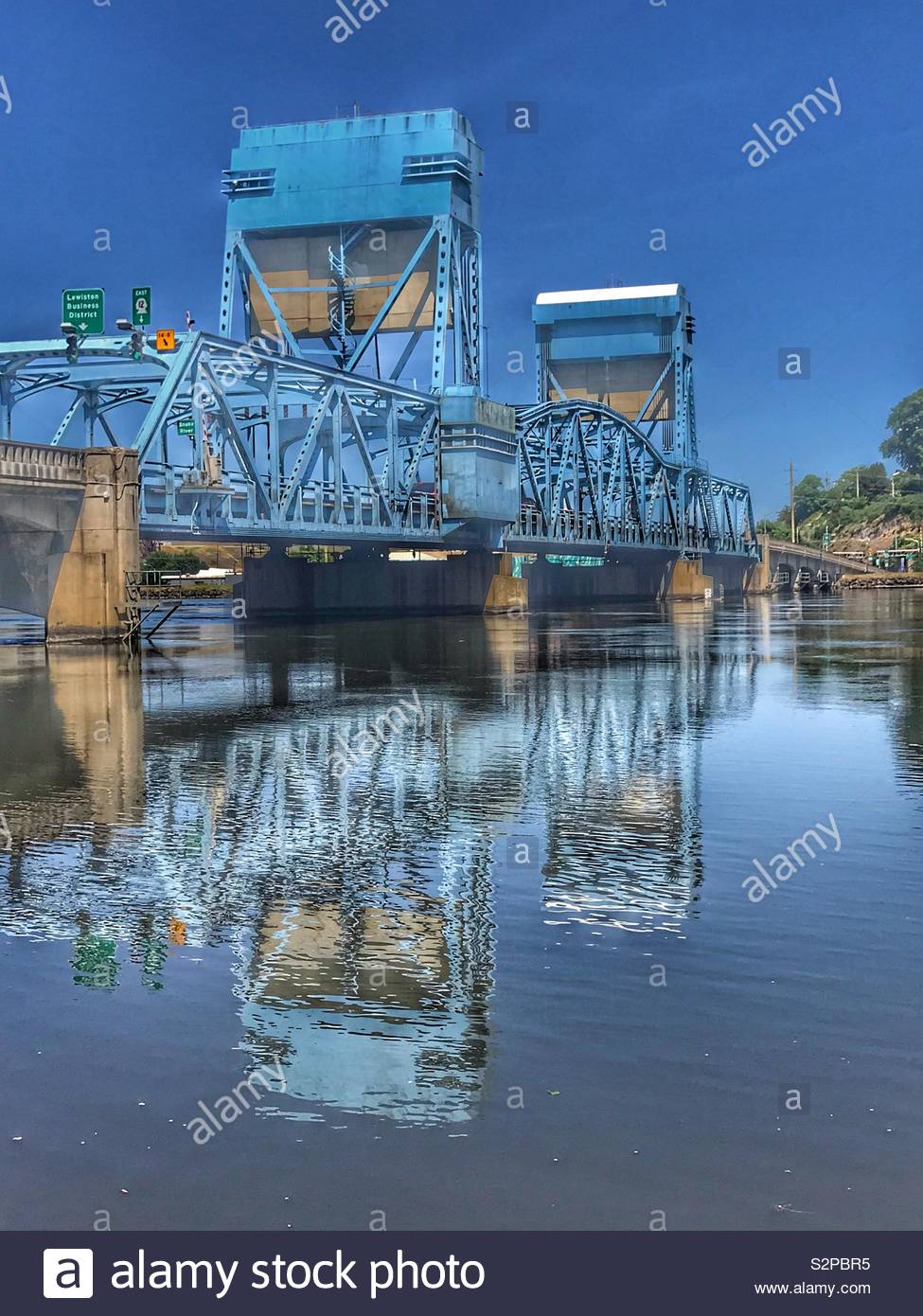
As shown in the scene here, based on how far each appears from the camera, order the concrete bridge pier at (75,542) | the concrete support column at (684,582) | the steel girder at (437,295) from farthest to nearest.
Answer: the concrete support column at (684,582), the steel girder at (437,295), the concrete bridge pier at (75,542)

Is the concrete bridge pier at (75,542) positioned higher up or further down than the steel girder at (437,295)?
further down

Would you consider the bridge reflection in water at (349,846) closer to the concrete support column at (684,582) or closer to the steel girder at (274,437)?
the steel girder at (274,437)

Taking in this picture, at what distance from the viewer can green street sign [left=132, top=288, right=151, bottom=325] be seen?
62.2 m

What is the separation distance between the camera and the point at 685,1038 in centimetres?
953

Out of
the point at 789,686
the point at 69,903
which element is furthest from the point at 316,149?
the point at 69,903

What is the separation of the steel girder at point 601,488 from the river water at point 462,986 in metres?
95.0

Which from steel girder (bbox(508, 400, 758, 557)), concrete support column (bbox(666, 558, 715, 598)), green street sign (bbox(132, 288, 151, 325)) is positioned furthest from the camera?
concrete support column (bbox(666, 558, 715, 598))

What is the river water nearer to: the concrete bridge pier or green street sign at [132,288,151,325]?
the concrete bridge pier

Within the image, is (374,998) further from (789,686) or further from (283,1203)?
(789,686)

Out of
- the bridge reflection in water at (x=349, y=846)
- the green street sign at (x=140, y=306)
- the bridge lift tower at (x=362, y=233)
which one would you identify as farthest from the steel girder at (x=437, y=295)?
the bridge reflection in water at (x=349, y=846)

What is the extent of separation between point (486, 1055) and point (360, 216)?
10339cm

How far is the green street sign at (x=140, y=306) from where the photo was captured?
62.2 metres

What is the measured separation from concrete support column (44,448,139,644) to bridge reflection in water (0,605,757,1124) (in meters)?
21.0

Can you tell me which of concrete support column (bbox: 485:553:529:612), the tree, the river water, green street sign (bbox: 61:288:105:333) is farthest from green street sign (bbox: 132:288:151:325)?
the tree
